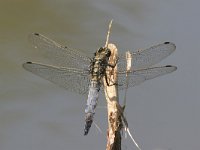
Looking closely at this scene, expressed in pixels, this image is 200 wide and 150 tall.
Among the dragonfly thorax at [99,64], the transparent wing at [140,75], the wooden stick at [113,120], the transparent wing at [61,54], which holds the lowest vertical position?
the wooden stick at [113,120]

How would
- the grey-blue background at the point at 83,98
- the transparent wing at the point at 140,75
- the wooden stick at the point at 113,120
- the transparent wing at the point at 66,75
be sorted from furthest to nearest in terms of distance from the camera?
the grey-blue background at the point at 83,98, the transparent wing at the point at 66,75, the transparent wing at the point at 140,75, the wooden stick at the point at 113,120

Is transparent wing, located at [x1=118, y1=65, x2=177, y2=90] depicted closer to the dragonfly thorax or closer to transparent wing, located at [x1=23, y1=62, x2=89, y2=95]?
the dragonfly thorax

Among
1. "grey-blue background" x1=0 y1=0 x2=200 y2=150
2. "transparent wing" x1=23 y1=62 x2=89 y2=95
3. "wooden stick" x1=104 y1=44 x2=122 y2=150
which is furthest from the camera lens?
"grey-blue background" x1=0 y1=0 x2=200 y2=150

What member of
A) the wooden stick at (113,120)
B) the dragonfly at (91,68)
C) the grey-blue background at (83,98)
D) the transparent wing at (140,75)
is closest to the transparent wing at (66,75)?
the dragonfly at (91,68)

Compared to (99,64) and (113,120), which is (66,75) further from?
(113,120)

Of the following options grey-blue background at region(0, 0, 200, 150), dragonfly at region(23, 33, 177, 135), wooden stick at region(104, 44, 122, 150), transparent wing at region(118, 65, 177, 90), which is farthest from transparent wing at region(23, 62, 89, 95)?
grey-blue background at region(0, 0, 200, 150)

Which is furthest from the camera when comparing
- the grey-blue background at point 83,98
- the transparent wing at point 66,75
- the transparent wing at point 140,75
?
the grey-blue background at point 83,98

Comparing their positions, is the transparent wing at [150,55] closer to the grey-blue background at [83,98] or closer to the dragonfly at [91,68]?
the dragonfly at [91,68]

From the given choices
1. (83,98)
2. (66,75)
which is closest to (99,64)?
(66,75)
